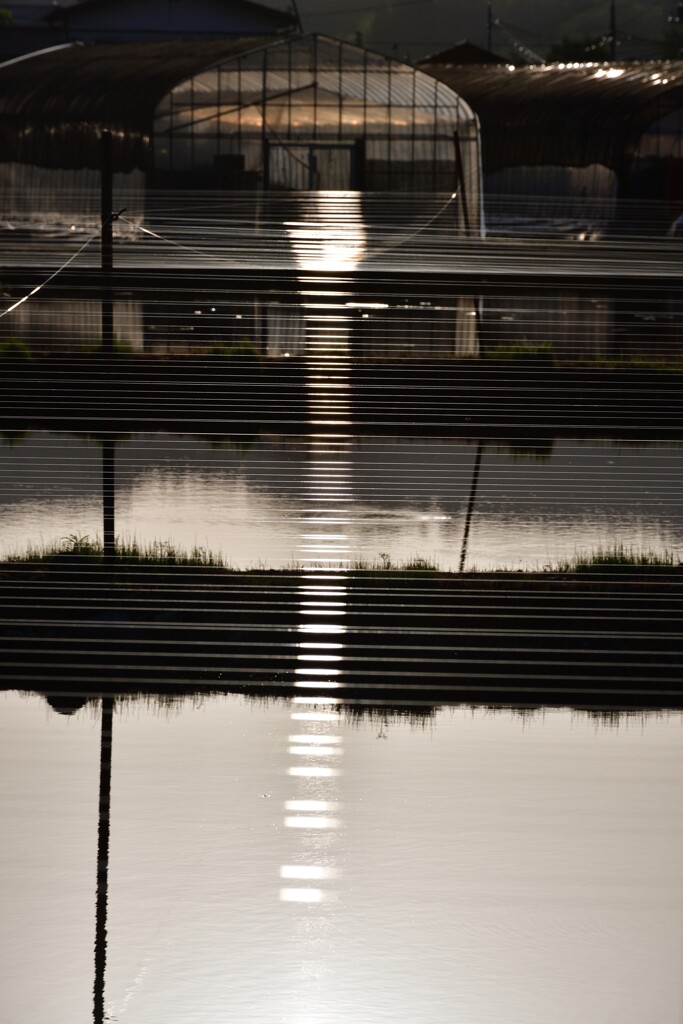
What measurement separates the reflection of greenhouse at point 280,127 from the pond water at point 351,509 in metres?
11.6

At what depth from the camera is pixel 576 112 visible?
2061cm

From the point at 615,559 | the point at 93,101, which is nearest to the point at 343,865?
the point at 615,559

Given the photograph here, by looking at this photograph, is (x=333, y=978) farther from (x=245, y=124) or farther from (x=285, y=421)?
(x=245, y=124)

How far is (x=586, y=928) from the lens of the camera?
2992mm

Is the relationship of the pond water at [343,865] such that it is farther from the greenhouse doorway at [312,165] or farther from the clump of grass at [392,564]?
the greenhouse doorway at [312,165]

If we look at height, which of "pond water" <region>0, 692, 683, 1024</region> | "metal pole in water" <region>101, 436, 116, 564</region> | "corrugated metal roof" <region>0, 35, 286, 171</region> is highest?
"corrugated metal roof" <region>0, 35, 286, 171</region>

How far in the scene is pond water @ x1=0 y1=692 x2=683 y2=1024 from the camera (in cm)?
272

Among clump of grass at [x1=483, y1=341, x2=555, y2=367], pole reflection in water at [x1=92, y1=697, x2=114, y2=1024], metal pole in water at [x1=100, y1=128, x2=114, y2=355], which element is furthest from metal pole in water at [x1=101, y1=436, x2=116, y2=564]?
clump of grass at [x1=483, y1=341, x2=555, y2=367]

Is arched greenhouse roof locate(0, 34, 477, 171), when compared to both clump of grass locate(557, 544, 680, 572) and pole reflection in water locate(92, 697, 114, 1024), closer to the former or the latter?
clump of grass locate(557, 544, 680, 572)

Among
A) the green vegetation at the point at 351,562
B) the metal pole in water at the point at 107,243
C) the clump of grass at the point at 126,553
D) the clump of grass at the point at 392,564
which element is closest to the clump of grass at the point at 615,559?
the green vegetation at the point at 351,562

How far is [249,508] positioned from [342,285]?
4.80 feet

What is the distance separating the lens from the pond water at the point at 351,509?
4754 millimetres

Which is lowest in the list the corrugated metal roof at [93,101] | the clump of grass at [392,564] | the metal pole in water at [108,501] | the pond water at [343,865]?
the pond water at [343,865]

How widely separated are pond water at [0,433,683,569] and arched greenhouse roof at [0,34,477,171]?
1198cm
